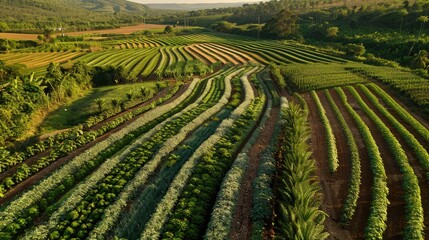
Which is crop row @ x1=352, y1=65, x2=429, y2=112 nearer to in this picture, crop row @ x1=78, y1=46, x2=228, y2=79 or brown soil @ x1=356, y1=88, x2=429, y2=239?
brown soil @ x1=356, y1=88, x2=429, y2=239

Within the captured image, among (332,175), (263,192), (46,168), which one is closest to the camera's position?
(263,192)

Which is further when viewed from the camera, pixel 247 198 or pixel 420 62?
pixel 420 62

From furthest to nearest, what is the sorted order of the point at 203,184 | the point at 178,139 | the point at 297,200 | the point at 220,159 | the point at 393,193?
1. the point at 178,139
2. the point at 220,159
3. the point at 203,184
4. the point at 393,193
5. the point at 297,200

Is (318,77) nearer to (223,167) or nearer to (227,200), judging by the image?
(223,167)

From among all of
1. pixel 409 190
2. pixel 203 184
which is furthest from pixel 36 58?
pixel 409 190

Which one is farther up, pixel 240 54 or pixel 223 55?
pixel 240 54

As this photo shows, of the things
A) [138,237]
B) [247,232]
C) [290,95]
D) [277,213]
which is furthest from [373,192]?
[290,95]
